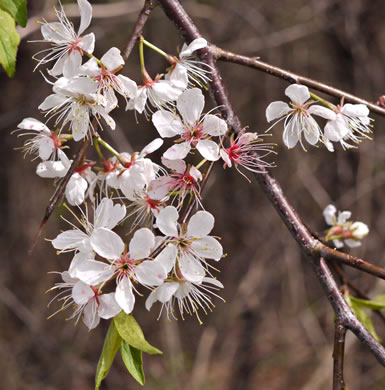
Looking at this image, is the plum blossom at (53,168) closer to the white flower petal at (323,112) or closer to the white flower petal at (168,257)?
the white flower petal at (168,257)

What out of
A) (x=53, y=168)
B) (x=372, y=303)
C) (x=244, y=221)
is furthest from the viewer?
(x=244, y=221)

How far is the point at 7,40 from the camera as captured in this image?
96cm

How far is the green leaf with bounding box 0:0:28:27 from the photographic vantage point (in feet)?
3.15

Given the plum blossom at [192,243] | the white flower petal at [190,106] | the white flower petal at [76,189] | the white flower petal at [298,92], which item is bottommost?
the plum blossom at [192,243]

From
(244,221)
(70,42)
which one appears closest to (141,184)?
(70,42)

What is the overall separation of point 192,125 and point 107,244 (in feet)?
0.89

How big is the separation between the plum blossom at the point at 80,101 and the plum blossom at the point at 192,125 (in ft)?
0.34

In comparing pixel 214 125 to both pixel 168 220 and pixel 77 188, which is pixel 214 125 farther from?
pixel 77 188

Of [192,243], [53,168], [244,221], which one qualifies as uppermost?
[244,221]

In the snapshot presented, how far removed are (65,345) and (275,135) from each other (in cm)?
234

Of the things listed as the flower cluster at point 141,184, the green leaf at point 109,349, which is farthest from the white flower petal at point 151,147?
the green leaf at point 109,349

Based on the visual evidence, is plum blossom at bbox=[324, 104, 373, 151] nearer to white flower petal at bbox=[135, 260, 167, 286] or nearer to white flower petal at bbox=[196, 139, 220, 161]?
white flower petal at bbox=[196, 139, 220, 161]

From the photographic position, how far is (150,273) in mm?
880

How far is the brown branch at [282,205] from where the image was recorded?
1.02 meters
